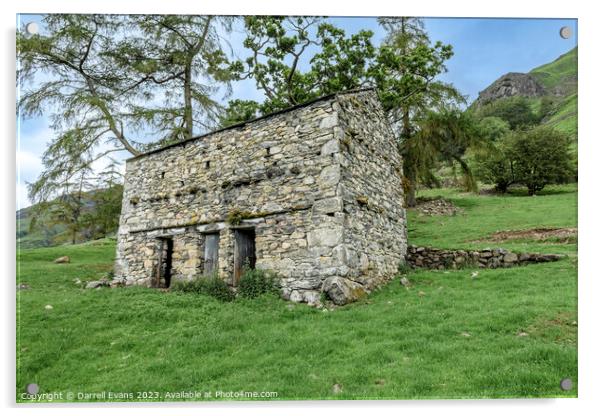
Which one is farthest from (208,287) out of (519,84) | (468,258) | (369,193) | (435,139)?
(435,139)

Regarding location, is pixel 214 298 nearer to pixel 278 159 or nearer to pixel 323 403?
pixel 278 159

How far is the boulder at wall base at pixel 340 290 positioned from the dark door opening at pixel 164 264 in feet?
16.7

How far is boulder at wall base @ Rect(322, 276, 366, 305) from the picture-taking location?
7531 mm

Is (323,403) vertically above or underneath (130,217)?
underneath

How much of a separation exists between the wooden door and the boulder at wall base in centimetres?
338

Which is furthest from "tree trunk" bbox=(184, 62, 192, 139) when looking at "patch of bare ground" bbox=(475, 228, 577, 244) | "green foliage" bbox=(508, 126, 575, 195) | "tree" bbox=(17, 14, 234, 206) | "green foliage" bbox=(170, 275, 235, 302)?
"green foliage" bbox=(508, 126, 575, 195)

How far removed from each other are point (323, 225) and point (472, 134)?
16880mm

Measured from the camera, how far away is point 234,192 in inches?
379

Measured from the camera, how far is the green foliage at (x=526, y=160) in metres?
22.8

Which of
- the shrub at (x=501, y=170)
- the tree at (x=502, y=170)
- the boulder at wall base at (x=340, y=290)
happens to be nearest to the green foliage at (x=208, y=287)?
the boulder at wall base at (x=340, y=290)

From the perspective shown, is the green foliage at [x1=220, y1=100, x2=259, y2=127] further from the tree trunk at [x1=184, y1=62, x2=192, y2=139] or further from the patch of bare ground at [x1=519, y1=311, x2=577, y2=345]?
the patch of bare ground at [x1=519, y1=311, x2=577, y2=345]

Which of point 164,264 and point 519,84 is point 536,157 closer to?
point 519,84

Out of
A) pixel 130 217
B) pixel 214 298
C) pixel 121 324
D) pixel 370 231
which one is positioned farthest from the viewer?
pixel 130 217

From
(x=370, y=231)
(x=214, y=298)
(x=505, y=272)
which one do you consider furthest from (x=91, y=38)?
(x=505, y=272)
